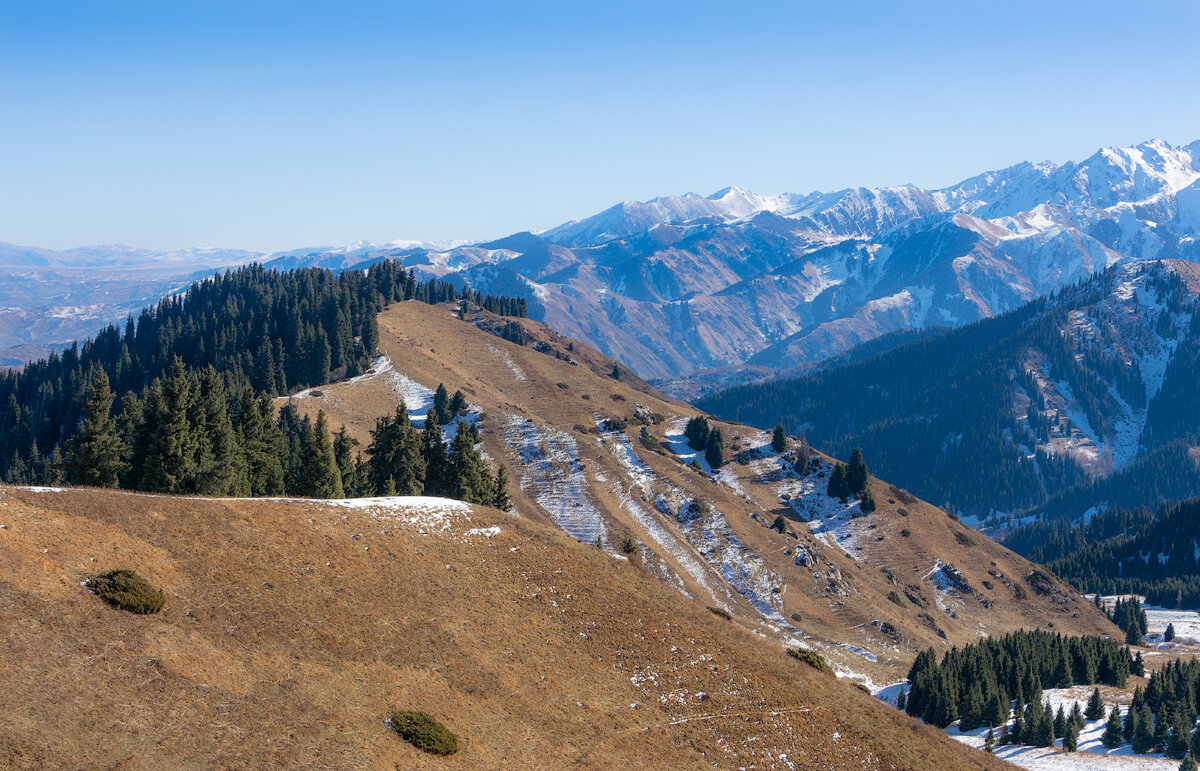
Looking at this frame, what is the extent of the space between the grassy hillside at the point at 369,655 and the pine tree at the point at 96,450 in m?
23.9

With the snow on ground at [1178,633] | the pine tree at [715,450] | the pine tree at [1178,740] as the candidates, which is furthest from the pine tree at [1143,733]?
the snow on ground at [1178,633]

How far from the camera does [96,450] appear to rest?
2682 inches

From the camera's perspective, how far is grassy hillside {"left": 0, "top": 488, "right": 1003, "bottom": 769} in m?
32.7

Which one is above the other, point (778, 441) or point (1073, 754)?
point (778, 441)

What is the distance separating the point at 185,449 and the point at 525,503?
67476mm

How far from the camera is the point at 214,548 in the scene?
148 feet

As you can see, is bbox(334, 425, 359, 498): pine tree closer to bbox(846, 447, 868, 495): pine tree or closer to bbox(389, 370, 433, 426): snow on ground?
bbox(389, 370, 433, 426): snow on ground

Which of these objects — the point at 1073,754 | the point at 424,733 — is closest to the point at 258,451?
the point at 424,733

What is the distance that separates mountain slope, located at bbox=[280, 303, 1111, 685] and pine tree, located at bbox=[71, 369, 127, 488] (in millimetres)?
62642

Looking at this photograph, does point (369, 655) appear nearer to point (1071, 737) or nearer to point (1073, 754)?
point (1073, 754)

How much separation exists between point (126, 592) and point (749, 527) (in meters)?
116

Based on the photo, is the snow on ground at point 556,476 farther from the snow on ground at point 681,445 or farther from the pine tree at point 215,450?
the pine tree at point 215,450

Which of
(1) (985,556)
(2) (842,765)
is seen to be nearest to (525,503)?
(2) (842,765)

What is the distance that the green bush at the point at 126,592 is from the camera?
124 ft
